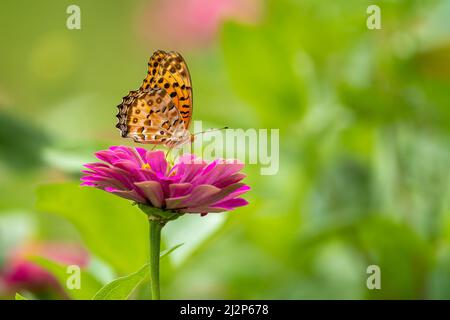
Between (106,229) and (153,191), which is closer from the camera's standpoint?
(153,191)

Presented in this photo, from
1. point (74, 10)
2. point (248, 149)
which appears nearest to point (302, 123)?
point (248, 149)

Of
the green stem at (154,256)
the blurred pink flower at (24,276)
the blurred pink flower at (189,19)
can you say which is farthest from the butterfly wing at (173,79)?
the blurred pink flower at (189,19)

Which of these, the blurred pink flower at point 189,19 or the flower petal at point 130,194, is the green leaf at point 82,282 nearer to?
the flower petal at point 130,194

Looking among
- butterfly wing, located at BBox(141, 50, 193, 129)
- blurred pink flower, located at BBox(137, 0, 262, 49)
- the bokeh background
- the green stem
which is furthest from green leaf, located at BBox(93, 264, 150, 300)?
blurred pink flower, located at BBox(137, 0, 262, 49)

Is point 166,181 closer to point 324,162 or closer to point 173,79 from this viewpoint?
point 173,79

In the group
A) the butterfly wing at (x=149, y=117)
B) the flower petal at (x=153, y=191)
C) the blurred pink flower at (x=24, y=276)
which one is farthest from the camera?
the blurred pink flower at (x=24, y=276)

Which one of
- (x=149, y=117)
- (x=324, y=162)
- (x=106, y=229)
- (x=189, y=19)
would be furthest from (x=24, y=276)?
(x=189, y=19)
